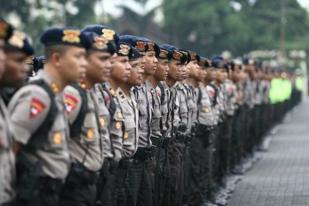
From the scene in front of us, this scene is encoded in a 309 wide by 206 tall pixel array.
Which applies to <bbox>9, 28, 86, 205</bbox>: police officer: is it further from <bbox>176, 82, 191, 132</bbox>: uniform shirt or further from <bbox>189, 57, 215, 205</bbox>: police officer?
<bbox>189, 57, 215, 205</bbox>: police officer

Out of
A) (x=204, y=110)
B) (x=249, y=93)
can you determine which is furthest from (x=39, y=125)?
(x=249, y=93)

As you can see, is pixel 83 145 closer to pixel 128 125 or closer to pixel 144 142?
pixel 128 125

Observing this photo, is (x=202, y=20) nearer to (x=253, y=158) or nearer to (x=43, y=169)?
(x=253, y=158)

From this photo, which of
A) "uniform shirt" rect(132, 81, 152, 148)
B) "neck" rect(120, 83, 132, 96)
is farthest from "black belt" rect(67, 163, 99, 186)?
"uniform shirt" rect(132, 81, 152, 148)

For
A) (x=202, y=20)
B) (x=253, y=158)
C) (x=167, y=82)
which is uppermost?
(x=202, y=20)

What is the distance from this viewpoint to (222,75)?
14328 mm

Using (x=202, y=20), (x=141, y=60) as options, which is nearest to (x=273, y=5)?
(x=202, y=20)

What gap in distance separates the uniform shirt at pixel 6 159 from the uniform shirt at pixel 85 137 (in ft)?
2.98

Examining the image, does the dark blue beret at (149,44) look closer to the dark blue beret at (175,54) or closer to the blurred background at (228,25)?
the dark blue beret at (175,54)

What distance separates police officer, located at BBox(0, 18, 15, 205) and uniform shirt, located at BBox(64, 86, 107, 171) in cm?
91

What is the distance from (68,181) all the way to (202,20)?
190ft

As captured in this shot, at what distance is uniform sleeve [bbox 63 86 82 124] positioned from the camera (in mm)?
6152

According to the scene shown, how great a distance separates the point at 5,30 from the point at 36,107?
1.66 feet

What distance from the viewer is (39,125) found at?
5547mm
